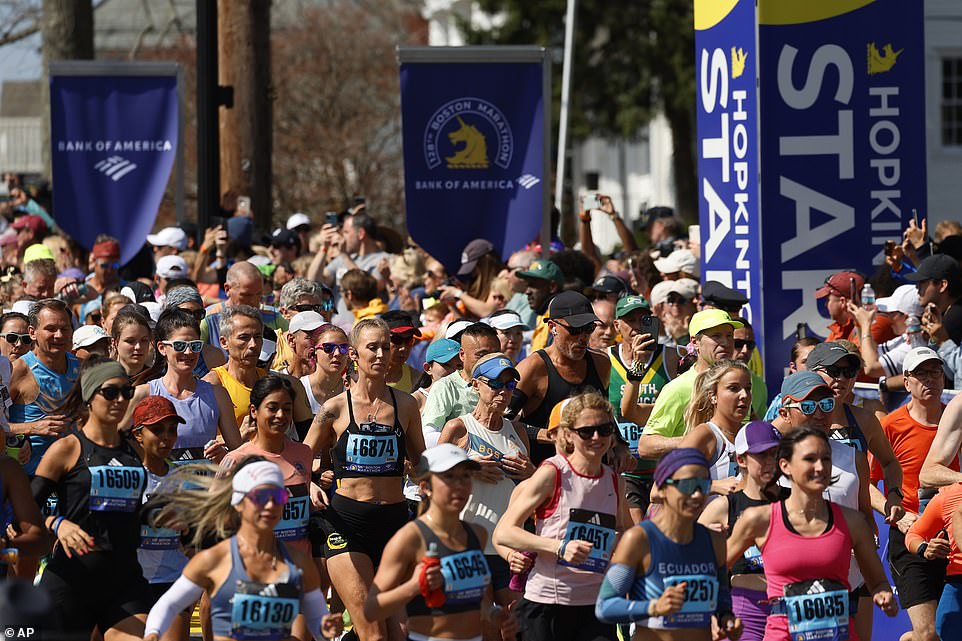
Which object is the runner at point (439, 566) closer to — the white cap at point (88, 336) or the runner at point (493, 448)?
the runner at point (493, 448)

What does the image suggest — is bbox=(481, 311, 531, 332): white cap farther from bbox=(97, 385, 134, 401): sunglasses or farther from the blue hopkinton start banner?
the blue hopkinton start banner

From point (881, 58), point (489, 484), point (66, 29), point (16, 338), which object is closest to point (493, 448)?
point (489, 484)

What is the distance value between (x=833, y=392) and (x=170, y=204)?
26.0 meters

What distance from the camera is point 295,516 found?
802 cm

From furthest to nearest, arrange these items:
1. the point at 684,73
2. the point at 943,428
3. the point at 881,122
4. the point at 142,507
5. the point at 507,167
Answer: the point at 684,73
the point at 507,167
the point at 881,122
the point at 943,428
the point at 142,507

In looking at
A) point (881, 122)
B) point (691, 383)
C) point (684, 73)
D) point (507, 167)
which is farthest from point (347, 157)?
point (691, 383)

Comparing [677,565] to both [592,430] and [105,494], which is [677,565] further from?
[105,494]

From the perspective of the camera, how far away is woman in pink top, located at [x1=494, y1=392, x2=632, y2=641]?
7301 millimetres

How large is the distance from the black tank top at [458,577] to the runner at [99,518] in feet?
5.01

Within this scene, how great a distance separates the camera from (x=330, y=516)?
8500 millimetres

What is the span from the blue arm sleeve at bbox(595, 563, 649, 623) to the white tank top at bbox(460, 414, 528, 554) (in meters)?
1.70

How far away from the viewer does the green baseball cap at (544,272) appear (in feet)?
37.0

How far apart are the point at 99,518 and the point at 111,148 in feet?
26.8

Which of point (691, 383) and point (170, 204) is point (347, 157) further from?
point (691, 383)
